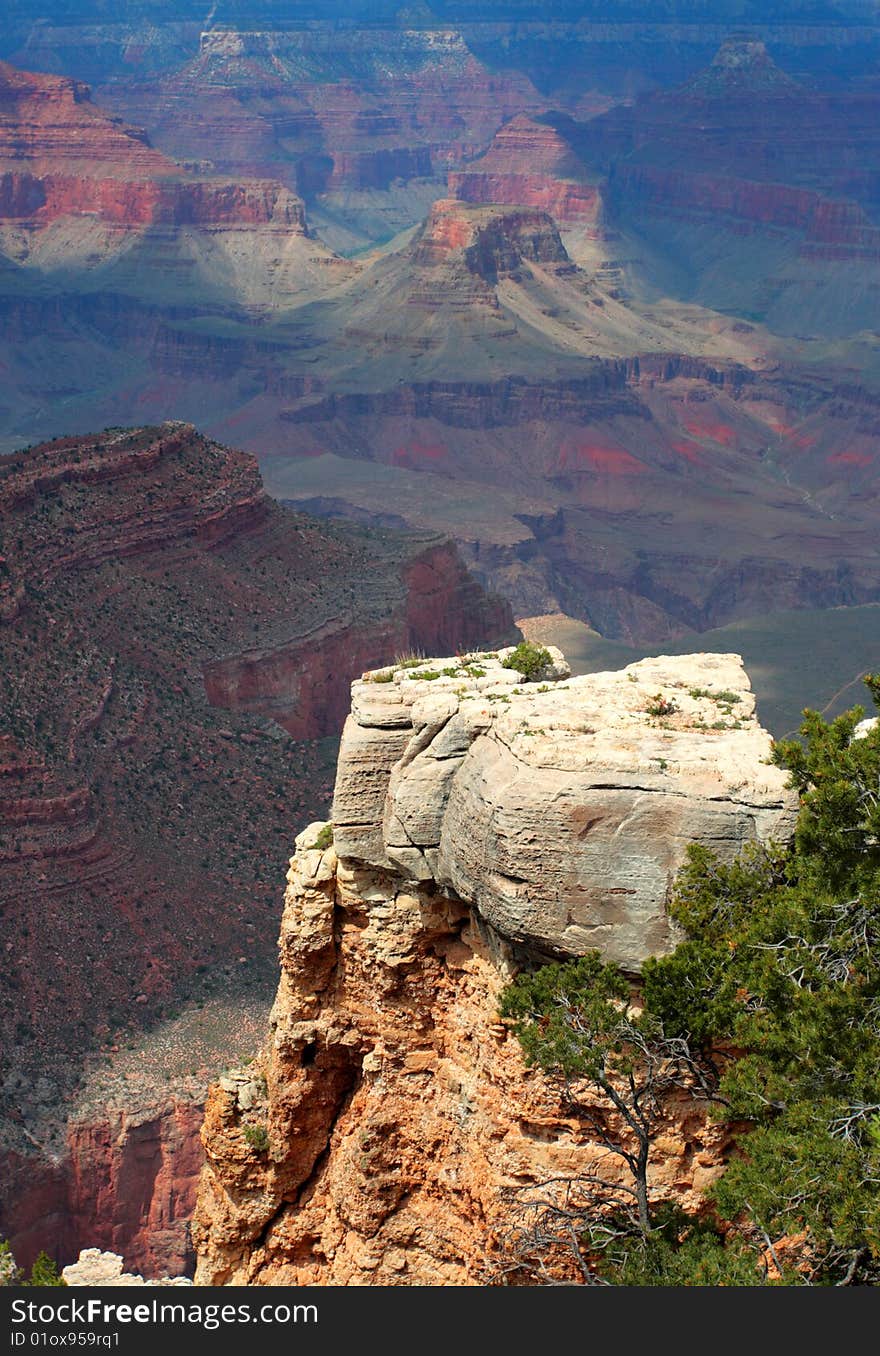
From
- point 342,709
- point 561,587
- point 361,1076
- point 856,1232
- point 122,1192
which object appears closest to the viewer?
point 856,1232

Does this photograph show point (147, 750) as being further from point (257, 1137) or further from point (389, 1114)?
point (389, 1114)

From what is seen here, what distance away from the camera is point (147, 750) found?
68.4 meters

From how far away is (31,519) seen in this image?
73.9m

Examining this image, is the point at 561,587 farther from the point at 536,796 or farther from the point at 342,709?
the point at 536,796

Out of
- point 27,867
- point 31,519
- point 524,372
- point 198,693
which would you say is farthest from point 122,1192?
point 524,372

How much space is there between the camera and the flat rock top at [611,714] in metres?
21.8

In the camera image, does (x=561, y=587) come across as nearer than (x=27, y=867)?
No

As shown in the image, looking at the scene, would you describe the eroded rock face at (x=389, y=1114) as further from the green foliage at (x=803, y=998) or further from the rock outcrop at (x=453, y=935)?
the green foliage at (x=803, y=998)

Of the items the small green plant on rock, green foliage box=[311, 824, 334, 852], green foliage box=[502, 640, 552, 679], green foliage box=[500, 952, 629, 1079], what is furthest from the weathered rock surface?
the small green plant on rock

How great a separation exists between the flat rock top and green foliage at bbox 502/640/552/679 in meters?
0.17

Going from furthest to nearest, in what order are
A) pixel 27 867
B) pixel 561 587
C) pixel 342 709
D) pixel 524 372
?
pixel 524 372 < pixel 561 587 < pixel 342 709 < pixel 27 867

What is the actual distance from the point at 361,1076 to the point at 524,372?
6992 inches

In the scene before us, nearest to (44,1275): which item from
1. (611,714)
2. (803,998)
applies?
(611,714)

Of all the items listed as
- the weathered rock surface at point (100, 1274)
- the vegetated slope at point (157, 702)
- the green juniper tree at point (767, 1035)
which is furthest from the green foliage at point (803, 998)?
the vegetated slope at point (157, 702)
